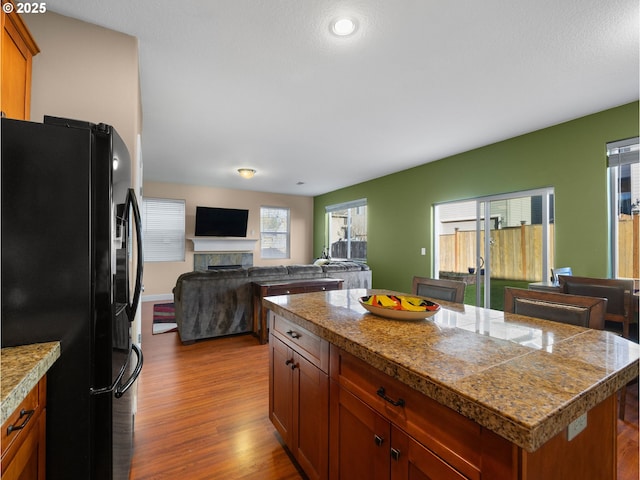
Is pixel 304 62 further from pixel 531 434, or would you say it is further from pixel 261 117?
pixel 531 434

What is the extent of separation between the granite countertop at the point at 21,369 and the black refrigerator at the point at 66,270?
0.05m

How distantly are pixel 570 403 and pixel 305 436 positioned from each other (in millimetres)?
1218

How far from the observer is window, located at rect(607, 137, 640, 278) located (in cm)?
298

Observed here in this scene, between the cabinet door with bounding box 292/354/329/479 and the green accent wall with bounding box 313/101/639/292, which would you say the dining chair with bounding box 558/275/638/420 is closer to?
the green accent wall with bounding box 313/101/639/292

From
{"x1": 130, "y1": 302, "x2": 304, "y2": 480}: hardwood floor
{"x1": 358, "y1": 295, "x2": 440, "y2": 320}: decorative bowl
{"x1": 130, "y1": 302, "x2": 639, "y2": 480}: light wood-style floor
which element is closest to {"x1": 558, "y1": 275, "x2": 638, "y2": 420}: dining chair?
{"x1": 130, "y1": 302, "x2": 639, "y2": 480}: light wood-style floor

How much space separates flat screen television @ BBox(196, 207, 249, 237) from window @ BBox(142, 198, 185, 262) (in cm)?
43

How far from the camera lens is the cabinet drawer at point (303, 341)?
52.3 inches

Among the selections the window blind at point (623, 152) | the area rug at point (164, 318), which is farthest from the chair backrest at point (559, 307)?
the area rug at point (164, 318)

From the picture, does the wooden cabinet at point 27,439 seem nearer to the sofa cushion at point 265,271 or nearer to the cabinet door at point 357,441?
the cabinet door at point 357,441

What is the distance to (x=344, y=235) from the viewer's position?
24.7 feet

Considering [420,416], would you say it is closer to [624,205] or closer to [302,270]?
[302,270]

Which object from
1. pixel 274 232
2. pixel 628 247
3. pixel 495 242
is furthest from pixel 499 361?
pixel 274 232

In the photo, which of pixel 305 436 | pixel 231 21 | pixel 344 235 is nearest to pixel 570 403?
pixel 305 436

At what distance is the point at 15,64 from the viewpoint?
1.49 m
